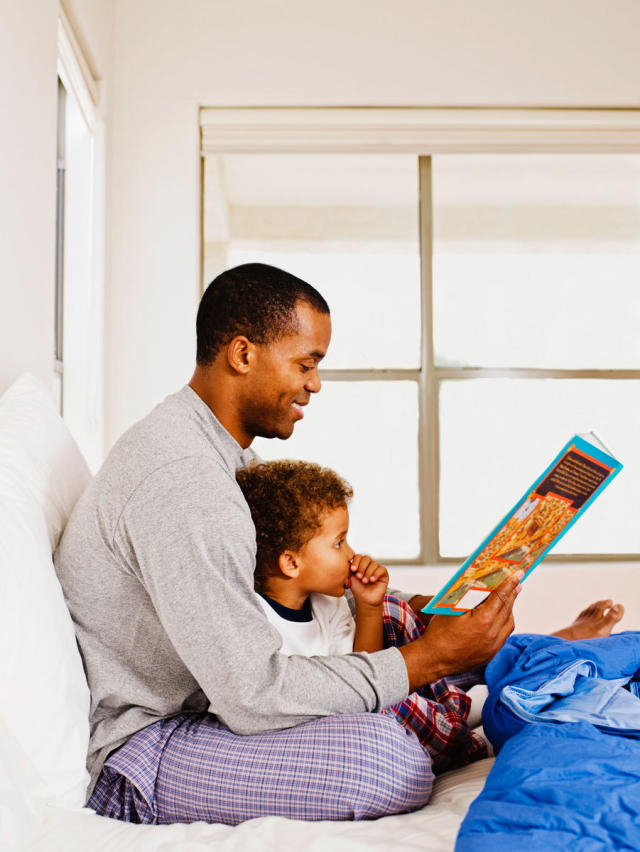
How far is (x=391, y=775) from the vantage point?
1.08 m

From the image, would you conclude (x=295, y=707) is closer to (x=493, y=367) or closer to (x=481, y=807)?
(x=481, y=807)

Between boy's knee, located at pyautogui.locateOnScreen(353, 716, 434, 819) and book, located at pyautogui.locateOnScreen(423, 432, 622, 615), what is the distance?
0.21 m

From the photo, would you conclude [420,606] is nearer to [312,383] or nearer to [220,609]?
[312,383]

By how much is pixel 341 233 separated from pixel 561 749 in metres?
2.56

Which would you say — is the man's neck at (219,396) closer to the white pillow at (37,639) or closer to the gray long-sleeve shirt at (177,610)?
the gray long-sleeve shirt at (177,610)

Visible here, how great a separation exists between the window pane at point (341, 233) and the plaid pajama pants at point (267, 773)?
2.21 m

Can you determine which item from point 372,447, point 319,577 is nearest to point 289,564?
point 319,577

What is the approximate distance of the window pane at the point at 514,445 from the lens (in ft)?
10.6

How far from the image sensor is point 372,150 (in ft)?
10.2

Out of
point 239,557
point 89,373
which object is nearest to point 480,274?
point 89,373

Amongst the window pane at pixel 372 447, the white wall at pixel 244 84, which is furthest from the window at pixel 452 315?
the white wall at pixel 244 84

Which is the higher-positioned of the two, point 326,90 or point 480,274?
point 326,90

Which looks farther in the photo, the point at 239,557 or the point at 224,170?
the point at 224,170

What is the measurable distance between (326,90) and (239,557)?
7.93 feet
